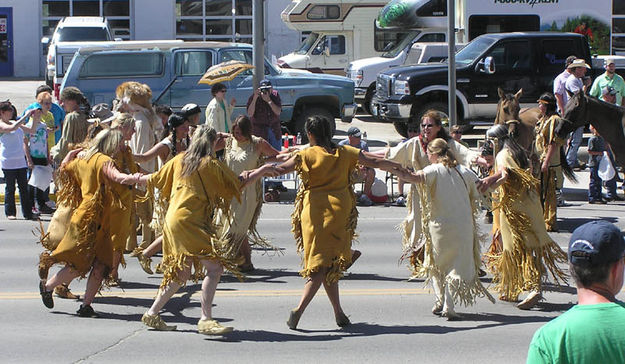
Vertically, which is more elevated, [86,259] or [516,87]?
[516,87]

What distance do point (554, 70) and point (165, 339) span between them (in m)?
15.8

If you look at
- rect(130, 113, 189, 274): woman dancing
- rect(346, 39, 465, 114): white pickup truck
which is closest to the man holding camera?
rect(130, 113, 189, 274): woman dancing

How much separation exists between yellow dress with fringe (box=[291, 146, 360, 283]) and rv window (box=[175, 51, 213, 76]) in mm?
13379

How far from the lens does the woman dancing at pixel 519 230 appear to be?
9.38 meters

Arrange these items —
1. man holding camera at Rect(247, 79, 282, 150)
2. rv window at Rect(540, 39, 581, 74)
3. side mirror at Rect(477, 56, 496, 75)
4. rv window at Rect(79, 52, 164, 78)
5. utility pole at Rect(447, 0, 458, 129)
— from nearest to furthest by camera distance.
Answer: man holding camera at Rect(247, 79, 282, 150) → utility pole at Rect(447, 0, 458, 129) → rv window at Rect(79, 52, 164, 78) → side mirror at Rect(477, 56, 496, 75) → rv window at Rect(540, 39, 581, 74)

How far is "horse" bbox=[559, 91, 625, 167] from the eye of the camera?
43.1ft

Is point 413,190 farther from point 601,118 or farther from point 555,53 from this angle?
point 555,53

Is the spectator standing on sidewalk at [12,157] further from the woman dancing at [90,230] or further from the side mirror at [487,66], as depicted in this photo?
the side mirror at [487,66]

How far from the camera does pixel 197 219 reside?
27.3 feet

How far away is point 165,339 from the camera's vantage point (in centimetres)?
839

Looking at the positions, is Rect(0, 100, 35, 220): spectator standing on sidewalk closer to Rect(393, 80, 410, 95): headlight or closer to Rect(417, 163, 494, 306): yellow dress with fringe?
Rect(417, 163, 494, 306): yellow dress with fringe

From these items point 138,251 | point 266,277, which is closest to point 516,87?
point 266,277

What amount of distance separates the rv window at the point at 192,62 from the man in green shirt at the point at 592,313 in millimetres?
18118

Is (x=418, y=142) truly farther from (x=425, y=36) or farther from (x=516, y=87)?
(x=425, y=36)
